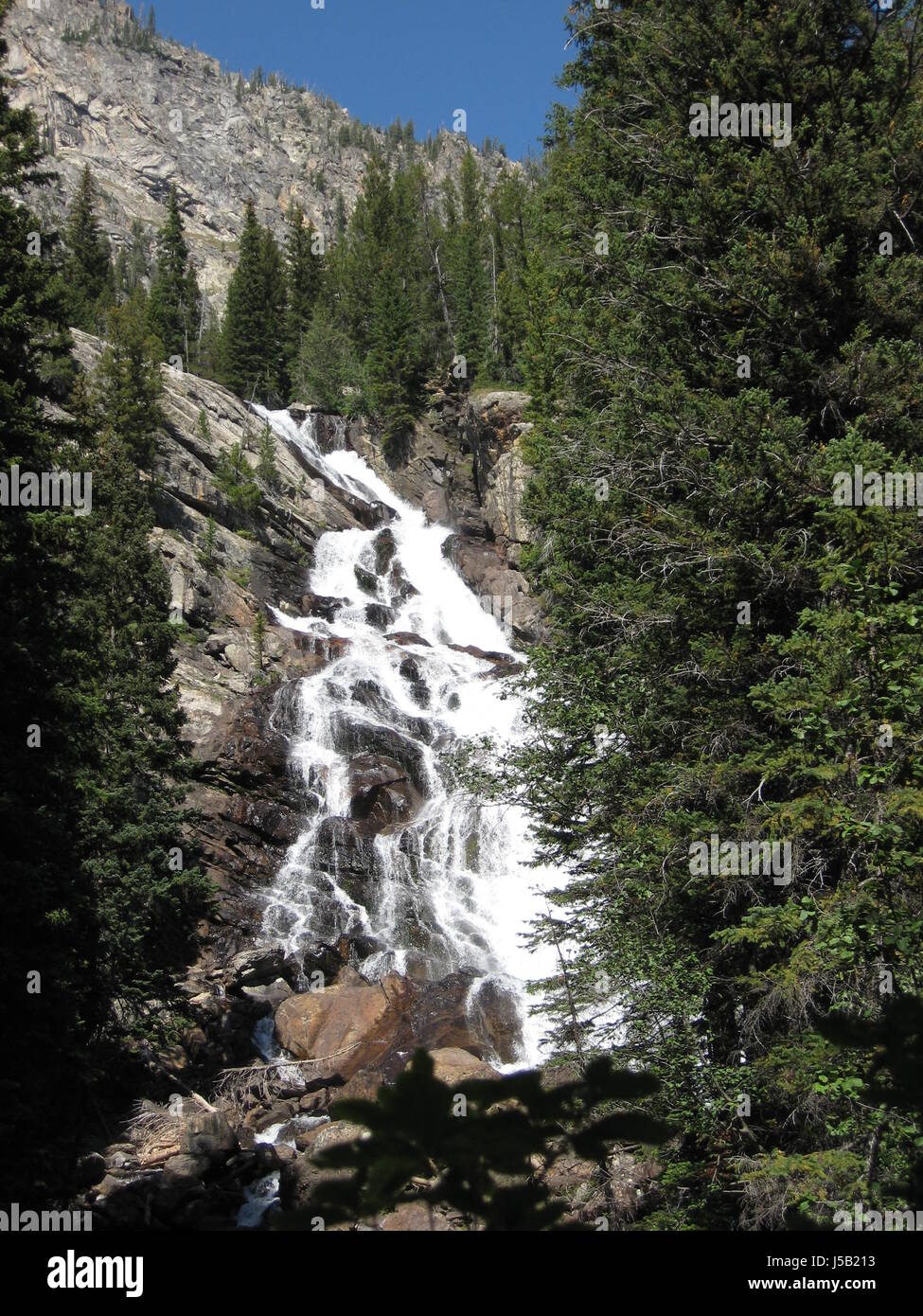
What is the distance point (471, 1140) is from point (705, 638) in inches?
312

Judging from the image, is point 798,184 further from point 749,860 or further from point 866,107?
point 749,860

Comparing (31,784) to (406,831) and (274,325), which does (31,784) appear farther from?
(274,325)

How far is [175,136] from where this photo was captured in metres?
168

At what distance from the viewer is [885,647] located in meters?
7.76

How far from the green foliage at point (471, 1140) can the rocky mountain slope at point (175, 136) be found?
15103 centimetres

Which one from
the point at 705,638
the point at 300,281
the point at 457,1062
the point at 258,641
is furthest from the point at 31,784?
the point at 300,281

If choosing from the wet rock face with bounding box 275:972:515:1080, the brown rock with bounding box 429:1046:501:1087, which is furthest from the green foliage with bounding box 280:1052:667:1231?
the wet rock face with bounding box 275:972:515:1080

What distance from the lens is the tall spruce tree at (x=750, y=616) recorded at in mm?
7559

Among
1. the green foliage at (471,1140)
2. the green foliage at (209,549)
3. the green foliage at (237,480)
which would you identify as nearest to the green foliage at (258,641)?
the green foliage at (209,549)

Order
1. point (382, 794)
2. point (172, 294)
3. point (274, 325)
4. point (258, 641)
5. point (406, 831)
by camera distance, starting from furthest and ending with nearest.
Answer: point (274, 325) → point (172, 294) → point (258, 641) → point (382, 794) → point (406, 831)

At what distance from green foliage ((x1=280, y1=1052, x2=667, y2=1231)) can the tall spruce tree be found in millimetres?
4642

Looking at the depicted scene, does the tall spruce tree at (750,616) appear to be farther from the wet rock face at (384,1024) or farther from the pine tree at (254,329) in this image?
the pine tree at (254,329)

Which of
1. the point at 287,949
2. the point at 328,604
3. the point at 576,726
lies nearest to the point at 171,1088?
the point at 287,949

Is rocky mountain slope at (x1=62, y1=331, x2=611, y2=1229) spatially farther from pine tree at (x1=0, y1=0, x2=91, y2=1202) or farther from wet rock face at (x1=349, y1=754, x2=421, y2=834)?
pine tree at (x1=0, y1=0, x2=91, y2=1202)
